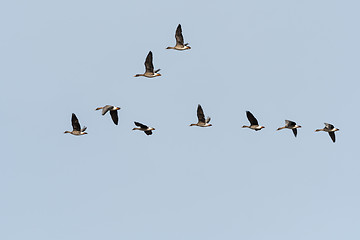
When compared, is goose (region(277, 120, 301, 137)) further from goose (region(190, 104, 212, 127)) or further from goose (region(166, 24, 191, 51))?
goose (region(166, 24, 191, 51))

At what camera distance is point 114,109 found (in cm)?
7425

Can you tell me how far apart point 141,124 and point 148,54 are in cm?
665

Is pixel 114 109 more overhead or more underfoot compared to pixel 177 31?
more underfoot

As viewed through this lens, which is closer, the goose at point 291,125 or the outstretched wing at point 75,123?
the goose at point 291,125

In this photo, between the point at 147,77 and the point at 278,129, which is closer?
the point at 147,77

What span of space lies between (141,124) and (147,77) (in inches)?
177

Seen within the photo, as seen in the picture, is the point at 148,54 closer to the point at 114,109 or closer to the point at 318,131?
the point at 114,109

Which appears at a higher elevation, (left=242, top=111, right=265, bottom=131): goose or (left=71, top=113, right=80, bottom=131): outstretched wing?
(left=71, top=113, right=80, bottom=131): outstretched wing

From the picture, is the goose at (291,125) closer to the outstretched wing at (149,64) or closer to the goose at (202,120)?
the goose at (202,120)

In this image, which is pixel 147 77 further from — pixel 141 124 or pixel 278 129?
pixel 278 129

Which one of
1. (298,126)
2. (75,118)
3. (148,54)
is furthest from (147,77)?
(298,126)

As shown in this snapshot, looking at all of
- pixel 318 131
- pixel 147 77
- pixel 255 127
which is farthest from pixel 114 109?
pixel 318 131

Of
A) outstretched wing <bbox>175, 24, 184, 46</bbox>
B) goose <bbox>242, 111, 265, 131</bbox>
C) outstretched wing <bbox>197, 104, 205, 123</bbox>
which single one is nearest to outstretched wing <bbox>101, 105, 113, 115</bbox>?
outstretched wing <bbox>175, 24, 184, 46</bbox>

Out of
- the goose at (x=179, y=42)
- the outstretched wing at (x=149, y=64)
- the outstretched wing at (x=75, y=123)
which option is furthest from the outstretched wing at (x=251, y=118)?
the outstretched wing at (x=75, y=123)
